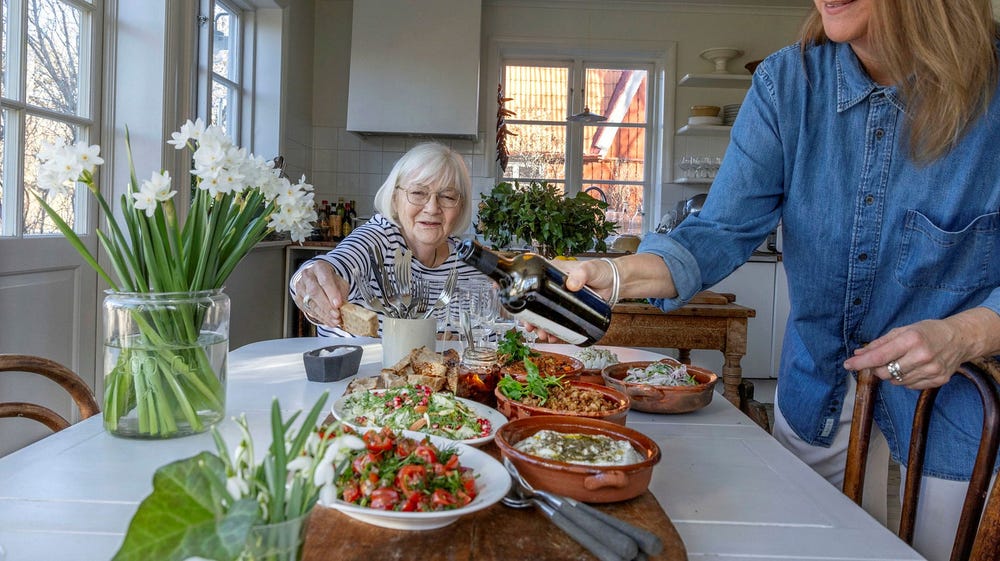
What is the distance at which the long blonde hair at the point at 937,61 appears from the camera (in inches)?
41.3

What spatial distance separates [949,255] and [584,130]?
14.9 feet

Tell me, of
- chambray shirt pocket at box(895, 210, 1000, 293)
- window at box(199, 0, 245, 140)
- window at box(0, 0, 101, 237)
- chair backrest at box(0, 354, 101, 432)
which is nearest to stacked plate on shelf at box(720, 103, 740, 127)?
window at box(199, 0, 245, 140)

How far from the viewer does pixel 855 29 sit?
1.10 m

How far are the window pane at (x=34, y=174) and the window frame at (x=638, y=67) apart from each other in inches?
126

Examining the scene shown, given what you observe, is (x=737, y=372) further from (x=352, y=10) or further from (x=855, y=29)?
(x=352, y=10)

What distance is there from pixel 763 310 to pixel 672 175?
50.5 inches

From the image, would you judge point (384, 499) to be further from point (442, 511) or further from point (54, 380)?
point (54, 380)

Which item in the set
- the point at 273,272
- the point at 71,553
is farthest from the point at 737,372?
the point at 273,272

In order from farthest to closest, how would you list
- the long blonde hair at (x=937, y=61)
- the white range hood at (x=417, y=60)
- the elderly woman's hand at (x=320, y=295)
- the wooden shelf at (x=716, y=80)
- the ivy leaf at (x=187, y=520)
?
the wooden shelf at (x=716, y=80), the white range hood at (x=417, y=60), the elderly woman's hand at (x=320, y=295), the long blonde hair at (x=937, y=61), the ivy leaf at (x=187, y=520)

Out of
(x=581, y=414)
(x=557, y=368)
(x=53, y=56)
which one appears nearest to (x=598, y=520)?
(x=581, y=414)

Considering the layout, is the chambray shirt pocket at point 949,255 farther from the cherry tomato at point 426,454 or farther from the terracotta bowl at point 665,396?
the cherry tomato at point 426,454

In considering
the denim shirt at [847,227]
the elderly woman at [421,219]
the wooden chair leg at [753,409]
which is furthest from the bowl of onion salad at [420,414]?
the wooden chair leg at [753,409]

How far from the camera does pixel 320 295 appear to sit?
1.51 metres

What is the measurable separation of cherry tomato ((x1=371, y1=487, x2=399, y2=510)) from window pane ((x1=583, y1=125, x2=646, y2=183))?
501 cm
